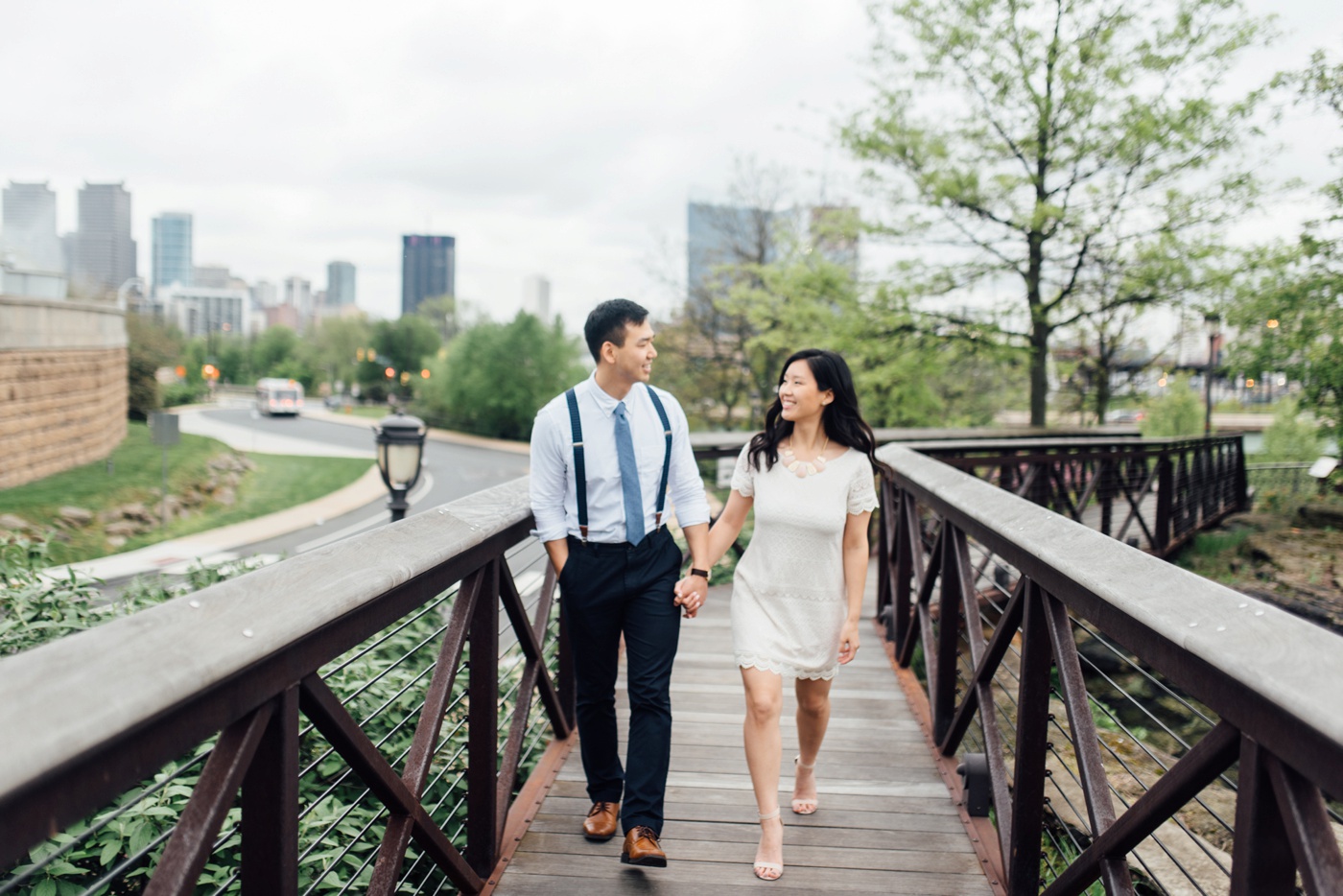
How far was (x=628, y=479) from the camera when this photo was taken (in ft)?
9.13

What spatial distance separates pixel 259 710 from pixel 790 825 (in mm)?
2175

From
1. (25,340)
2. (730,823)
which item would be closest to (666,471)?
(730,823)

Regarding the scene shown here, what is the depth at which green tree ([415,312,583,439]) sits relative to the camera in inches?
1893

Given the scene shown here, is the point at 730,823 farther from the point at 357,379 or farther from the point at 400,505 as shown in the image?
the point at 357,379

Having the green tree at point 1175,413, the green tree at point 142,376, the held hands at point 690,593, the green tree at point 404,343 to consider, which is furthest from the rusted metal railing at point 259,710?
the green tree at point 404,343

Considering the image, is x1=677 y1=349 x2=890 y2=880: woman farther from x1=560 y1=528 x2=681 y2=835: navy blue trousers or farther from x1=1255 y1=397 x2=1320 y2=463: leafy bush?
x1=1255 y1=397 x2=1320 y2=463: leafy bush

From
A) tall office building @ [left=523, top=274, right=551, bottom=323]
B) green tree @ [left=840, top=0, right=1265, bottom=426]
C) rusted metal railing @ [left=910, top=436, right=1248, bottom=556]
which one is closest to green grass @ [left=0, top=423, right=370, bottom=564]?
rusted metal railing @ [left=910, top=436, right=1248, bottom=556]

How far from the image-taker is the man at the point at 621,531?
109 inches

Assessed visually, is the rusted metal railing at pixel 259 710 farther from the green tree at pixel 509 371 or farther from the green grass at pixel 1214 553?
the green tree at pixel 509 371

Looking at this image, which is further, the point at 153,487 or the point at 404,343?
the point at 404,343

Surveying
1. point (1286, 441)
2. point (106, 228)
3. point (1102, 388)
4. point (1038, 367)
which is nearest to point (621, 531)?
point (1038, 367)

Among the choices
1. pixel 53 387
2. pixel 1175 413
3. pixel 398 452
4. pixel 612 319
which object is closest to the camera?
pixel 612 319

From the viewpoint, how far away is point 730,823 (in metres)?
3.10

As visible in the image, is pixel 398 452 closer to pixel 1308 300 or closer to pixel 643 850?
pixel 643 850
